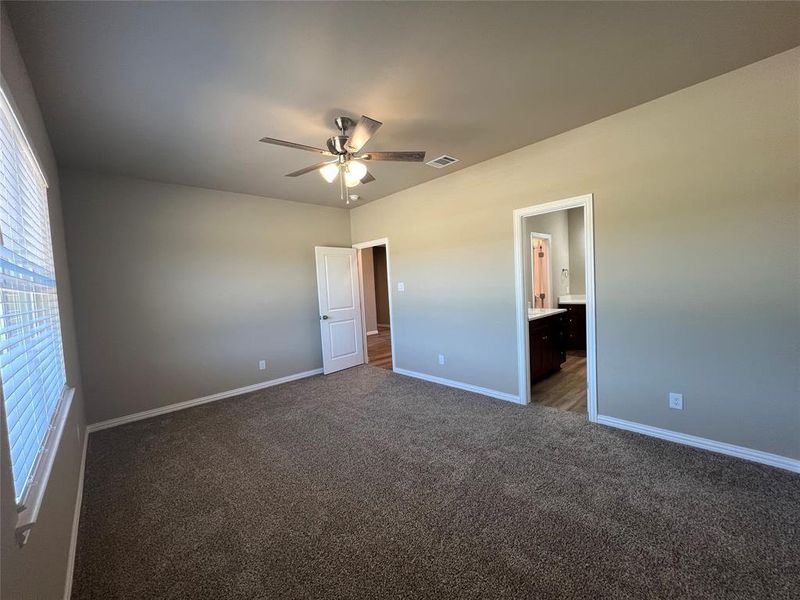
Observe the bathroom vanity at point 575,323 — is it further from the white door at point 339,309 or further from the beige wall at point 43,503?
the beige wall at point 43,503

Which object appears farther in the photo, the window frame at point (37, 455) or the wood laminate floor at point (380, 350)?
the wood laminate floor at point (380, 350)

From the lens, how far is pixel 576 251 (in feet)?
20.6

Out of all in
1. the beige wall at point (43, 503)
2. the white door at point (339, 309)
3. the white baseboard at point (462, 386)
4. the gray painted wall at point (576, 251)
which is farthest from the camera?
the gray painted wall at point (576, 251)

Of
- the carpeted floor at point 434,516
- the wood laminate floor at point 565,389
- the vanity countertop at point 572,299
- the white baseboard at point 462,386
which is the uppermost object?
the vanity countertop at point 572,299

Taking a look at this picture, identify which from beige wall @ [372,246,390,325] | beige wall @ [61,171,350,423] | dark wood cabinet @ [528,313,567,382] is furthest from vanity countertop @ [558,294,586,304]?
beige wall @ [372,246,390,325]

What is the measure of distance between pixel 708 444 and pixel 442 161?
3.29 m

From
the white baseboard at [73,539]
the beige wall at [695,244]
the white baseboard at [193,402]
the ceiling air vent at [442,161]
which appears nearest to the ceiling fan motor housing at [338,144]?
the ceiling air vent at [442,161]

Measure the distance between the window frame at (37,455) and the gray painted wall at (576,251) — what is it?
6788 mm

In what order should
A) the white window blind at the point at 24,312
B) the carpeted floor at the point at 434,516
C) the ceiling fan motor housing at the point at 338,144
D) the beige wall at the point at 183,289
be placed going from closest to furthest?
the white window blind at the point at 24,312
the carpeted floor at the point at 434,516
the ceiling fan motor housing at the point at 338,144
the beige wall at the point at 183,289

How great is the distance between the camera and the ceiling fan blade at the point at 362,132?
2042 millimetres

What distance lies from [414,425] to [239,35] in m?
3.07

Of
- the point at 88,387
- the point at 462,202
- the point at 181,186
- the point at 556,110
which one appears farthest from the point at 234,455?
the point at 556,110

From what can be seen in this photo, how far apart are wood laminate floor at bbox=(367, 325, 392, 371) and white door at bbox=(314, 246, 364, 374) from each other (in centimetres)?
37

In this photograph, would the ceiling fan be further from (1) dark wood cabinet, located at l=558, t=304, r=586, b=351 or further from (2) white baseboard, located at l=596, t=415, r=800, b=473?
(1) dark wood cabinet, located at l=558, t=304, r=586, b=351
